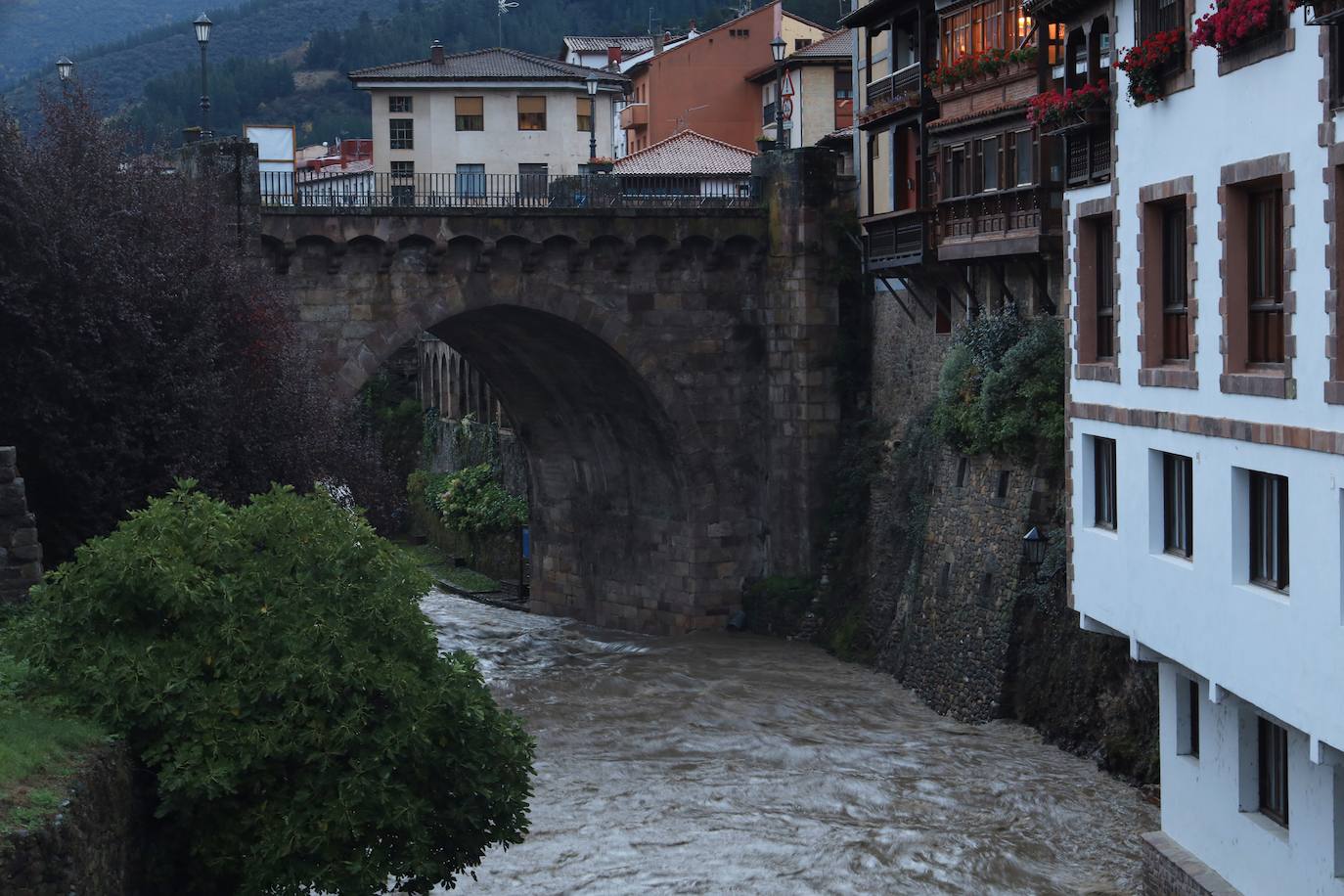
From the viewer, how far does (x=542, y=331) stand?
129ft

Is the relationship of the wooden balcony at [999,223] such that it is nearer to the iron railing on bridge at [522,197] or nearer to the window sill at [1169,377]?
the iron railing on bridge at [522,197]

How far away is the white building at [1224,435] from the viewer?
46.7 ft

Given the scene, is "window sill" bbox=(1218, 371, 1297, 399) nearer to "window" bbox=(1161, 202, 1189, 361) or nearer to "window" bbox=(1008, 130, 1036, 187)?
"window" bbox=(1161, 202, 1189, 361)

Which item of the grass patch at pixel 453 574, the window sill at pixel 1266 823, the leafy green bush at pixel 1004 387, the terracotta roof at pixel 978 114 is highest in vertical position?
the terracotta roof at pixel 978 114

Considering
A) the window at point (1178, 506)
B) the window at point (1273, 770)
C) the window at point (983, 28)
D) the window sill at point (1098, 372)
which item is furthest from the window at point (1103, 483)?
the window at point (983, 28)

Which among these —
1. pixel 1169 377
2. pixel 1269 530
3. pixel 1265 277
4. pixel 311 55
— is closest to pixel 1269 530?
pixel 1269 530

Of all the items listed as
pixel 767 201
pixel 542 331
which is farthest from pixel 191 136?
pixel 767 201

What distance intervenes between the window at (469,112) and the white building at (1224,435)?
46.6m

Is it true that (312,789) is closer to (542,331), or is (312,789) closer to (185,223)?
(185,223)

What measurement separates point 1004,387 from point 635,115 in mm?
44408

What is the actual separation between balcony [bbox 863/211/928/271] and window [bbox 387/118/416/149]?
1205 inches

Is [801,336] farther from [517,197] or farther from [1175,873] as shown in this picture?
[1175,873]

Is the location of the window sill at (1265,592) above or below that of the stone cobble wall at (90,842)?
above

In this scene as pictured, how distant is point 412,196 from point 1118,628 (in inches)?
799
